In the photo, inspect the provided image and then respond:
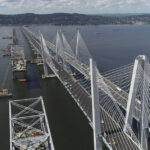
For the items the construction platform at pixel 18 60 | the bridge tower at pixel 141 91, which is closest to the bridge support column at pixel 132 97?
the bridge tower at pixel 141 91

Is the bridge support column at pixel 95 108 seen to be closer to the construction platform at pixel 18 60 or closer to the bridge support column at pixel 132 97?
the bridge support column at pixel 132 97

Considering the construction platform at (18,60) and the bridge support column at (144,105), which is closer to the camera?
the bridge support column at (144,105)

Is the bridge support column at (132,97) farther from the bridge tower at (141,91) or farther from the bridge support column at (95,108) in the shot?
the bridge support column at (95,108)

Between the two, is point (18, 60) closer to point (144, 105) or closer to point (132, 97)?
point (132, 97)

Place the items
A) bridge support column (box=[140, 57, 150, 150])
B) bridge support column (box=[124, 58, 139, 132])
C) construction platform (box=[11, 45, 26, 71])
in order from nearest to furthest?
bridge support column (box=[124, 58, 139, 132]) < bridge support column (box=[140, 57, 150, 150]) < construction platform (box=[11, 45, 26, 71])

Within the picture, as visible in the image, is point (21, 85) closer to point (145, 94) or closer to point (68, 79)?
point (68, 79)

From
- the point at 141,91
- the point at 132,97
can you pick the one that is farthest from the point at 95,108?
the point at 141,91

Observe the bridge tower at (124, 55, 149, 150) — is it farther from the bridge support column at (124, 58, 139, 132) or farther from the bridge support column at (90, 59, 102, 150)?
the bridge support column at (90, 59, 102, 150)

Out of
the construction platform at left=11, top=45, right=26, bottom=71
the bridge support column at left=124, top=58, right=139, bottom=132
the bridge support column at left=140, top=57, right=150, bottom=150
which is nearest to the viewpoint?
the bridge support column at left=124, top=58, right=139, bottom=132

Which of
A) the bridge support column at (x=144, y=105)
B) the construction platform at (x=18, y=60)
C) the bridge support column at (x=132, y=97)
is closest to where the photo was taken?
the bridge support column at (x=132, y=97)

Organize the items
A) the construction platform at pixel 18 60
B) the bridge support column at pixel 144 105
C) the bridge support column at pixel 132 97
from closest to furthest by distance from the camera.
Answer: the bridge support column at pixel 132 97, the bridge support column at pixel 144 105, the construction platform at pixel 18 60

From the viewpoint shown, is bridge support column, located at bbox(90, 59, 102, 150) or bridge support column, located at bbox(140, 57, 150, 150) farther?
bridge support column, located at bbox(140, 57, 150, 150)

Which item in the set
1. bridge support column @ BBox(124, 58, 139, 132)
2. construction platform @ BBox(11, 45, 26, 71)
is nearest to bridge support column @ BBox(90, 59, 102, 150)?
bridge support column @ BBox(124, 58, 139, 132)
